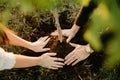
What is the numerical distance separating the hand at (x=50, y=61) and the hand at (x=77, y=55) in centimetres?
6

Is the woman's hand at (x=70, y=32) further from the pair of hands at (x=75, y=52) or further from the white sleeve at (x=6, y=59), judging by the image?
the white sleeve at (x=6, y=59)

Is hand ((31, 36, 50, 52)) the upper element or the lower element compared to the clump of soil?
upper

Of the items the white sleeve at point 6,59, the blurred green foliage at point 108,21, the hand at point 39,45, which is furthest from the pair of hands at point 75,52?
the blurred green foliage at point 108,21

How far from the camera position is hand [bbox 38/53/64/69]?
6.63 feet

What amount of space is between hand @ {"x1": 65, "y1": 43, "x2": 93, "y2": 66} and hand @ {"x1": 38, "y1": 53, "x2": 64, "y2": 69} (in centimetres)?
6

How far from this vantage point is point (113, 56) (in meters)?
0.56

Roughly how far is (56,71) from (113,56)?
175cm

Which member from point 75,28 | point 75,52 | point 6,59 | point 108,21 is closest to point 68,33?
point 75,28

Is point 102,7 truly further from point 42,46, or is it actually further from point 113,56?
point 42,46

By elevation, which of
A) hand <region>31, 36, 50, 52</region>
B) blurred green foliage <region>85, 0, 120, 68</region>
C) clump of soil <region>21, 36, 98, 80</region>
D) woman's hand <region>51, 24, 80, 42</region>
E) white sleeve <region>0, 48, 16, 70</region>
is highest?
woman's hand <region>51, 24, 80, 42</region>

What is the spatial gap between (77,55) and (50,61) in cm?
19

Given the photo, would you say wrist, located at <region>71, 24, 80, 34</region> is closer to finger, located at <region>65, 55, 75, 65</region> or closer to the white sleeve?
finger, located at <region>65, 55, 75, 65</region>

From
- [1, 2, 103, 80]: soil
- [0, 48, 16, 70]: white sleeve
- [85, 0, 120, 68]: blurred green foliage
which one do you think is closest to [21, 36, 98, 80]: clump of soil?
[1, 2, 103, 80]: soil

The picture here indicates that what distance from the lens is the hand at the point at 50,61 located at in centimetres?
202
